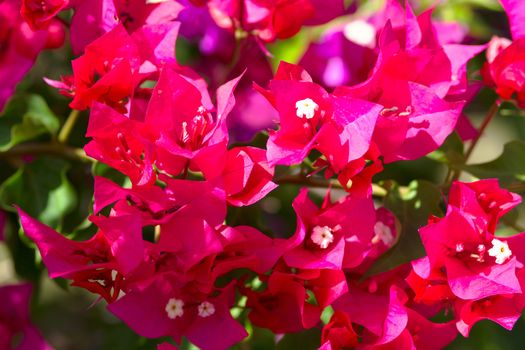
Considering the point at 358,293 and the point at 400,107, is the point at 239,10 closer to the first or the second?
the point at 400,107

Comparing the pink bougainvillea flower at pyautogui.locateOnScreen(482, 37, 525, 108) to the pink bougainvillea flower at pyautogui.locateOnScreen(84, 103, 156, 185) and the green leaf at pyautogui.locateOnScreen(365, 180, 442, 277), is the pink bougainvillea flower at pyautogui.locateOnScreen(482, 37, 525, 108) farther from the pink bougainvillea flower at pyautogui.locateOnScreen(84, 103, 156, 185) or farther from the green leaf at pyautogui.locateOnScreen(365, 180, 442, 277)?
the pink bougainvillea flower at pyautogui.locateOnScreen(84, 103, 156, 185)

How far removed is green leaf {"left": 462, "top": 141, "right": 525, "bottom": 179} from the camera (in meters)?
0.94

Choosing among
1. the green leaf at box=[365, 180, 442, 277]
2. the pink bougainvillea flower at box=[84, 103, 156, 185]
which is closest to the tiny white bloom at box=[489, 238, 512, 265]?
the green leaf at box=[365, 180, 442, 277]

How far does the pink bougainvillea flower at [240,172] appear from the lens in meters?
0.74

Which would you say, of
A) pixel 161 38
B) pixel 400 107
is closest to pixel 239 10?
pixel 161 38

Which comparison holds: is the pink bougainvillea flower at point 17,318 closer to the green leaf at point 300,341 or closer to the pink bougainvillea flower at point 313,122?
the green leaf at point 300,341

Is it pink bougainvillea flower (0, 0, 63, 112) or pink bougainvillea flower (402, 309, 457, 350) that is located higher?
pink bougainvillea flower (0, 0, 63, 112)

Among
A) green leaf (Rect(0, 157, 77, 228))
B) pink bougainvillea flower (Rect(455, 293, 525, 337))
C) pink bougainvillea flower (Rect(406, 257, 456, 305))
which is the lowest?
green leaf (Rect(0, 157, 77, 228))

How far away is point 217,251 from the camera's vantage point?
2.34ft

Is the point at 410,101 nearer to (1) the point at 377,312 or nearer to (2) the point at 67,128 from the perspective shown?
(1) the point at 377,312

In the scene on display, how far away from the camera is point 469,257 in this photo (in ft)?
2.54

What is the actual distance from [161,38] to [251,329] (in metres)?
0.37

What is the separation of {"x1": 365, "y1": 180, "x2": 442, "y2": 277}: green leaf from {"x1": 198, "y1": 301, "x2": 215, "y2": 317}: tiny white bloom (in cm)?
17

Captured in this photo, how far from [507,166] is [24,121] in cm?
60
